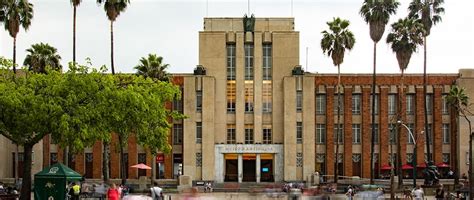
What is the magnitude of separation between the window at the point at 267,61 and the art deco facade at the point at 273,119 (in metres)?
0.10

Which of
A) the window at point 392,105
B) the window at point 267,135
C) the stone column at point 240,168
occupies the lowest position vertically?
the stone column at point 240,168

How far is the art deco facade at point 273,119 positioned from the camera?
259 ft

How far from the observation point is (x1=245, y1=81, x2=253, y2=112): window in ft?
263

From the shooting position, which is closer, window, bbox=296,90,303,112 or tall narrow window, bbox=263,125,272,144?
window, bbox=296,90,303,112

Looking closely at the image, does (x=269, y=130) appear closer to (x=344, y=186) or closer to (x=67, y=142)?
(x=344, y=186)

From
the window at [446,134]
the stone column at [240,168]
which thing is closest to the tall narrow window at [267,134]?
the stone column at [240,168]

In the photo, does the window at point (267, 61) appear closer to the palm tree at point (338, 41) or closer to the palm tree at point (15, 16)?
the palm tree at point (338, 41)

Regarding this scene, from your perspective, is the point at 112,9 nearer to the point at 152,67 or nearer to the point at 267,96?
the point at 152,67

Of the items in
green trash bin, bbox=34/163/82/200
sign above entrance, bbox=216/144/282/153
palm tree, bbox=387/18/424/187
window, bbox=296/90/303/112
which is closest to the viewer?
green trash bin, bbox=34/163/82/200

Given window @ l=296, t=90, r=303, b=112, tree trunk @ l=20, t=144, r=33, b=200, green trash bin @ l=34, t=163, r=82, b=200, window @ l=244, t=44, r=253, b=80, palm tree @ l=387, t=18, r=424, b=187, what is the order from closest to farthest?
1. green trash bin @ l=34, t=163, r=82, b=200
2. tree trunk @ l=20, t=144, r=33, b=200
3. palm tree @ l=387, t=18, r=424, b=187
4. window @ l=296, t=90, r=303, b=112
5. window @ l=244, t=44, r=253, b=80

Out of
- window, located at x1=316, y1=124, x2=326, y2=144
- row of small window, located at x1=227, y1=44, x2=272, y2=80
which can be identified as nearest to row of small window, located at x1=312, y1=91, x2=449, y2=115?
window, located at x1=316, y1=124, x2=326, y2=144

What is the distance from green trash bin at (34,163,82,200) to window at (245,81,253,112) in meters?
43.4

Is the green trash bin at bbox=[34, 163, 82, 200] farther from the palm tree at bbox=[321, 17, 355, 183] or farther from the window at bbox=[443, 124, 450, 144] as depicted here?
the window at bbox=[443, 124, 450, 144]

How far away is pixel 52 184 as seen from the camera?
3753cm
